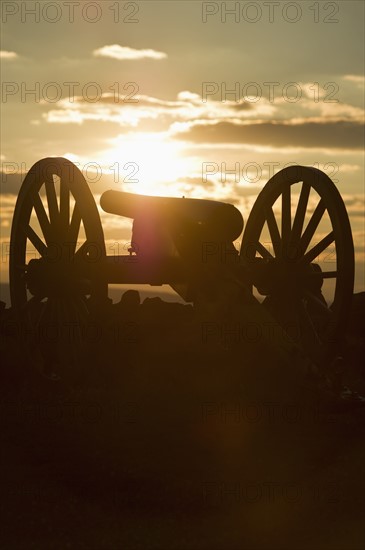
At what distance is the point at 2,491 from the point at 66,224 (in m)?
3.31

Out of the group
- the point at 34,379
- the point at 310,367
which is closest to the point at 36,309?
the point at 34,379

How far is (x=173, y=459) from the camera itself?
761 centimetres

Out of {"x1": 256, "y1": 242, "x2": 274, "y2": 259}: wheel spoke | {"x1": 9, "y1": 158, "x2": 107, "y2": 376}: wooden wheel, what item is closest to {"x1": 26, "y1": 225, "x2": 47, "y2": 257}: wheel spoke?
{"x1": 9, "y1": 158, "x2": 107, "y2": 376}: wooden wheel

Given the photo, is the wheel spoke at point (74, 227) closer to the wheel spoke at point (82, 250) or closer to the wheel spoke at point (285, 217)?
the wheel spoke at point (82, 250)

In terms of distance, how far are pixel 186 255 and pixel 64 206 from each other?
4.57 ft

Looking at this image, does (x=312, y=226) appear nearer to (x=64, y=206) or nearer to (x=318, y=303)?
(x=318, y=303)

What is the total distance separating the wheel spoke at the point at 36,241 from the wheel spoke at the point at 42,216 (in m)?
0.12

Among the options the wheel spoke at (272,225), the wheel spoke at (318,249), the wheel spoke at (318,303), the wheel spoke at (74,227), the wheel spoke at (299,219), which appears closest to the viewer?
the wheel spoke at (318,303)

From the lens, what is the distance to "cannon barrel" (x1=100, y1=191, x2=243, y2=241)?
9.47 meters

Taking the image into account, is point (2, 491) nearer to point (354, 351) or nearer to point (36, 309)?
point (36, 309)

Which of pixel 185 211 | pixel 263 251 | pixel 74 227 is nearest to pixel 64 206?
pixel 74 227

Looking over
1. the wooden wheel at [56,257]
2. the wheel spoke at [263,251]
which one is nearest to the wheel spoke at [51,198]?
the wooden wheel at [56,257]

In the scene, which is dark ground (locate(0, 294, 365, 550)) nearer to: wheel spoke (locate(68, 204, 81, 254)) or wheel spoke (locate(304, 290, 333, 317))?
wheel spoke (locate(304, 290, 333, 317))

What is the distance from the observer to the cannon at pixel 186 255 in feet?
28.9
